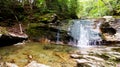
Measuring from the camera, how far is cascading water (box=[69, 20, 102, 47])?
408 inches

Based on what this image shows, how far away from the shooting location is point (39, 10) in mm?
13164

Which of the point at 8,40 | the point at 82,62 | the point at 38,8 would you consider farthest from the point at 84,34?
the point at 82,62

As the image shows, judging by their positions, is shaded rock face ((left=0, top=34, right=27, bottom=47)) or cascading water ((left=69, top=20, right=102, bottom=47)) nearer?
shaded rock face ((left=0, top=34, right=27, bottom=47))

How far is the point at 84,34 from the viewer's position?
36.7 ft

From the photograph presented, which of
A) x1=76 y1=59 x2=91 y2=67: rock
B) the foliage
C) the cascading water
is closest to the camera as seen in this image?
x1=76 y1=59 x2=91 y2=67: rock

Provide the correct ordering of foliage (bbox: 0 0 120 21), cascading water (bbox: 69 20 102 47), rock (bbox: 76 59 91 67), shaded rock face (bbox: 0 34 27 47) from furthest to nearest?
1. foliage (bbox: 0 0 120 21)
2. cascading water (bbox: 69 20 102 47)
3. shaded rock face (bbox: 0 34 27 47)
4. rock (bbox: 76 59 91 67)

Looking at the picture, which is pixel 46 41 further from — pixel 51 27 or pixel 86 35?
pixel 86 35

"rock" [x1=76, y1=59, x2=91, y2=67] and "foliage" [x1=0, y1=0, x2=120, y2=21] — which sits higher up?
"foliage" [x1=0, y1=0, x2=120, y2=21]

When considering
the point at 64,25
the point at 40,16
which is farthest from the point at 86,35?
the point at 40,16

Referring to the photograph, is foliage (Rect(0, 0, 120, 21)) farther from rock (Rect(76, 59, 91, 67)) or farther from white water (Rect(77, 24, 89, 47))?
rock (Rect(76, 59, 91, 67))

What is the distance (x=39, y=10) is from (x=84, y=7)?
72.5 feet

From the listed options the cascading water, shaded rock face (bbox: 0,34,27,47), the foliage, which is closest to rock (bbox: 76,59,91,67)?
shaded rock face (bbox: 0,34,27,47)

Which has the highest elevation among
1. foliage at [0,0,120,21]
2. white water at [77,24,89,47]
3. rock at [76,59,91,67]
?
foliage at [0,0,120,21]

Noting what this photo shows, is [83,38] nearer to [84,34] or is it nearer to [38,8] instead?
[84,34]
